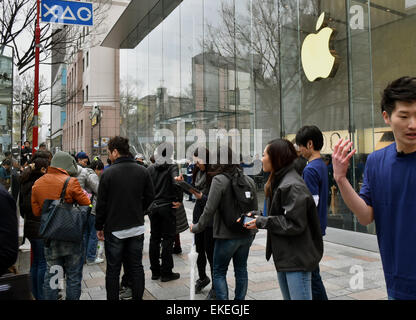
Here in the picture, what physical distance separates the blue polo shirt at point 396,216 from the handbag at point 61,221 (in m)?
3.10

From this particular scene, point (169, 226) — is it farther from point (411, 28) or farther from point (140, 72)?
point (140, 72)

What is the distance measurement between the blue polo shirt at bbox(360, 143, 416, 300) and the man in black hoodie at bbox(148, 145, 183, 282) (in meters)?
3.90

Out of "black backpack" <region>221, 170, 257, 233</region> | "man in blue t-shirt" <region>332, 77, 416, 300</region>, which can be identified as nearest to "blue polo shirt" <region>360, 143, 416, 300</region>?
"man in blue t-shirt" <region>332, 77, 416, 300</region>

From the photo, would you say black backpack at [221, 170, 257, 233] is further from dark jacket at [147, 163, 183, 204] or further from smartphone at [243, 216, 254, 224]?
dark jacket at [147, 163, 183, 204]

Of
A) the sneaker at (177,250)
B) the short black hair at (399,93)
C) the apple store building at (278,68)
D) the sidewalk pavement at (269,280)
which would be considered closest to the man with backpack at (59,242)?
the sidewalk pavement at (269,280)

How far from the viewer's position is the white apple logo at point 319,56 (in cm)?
850

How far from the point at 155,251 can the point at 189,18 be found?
13601 mm

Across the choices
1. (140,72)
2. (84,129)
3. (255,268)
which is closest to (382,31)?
(255,268)

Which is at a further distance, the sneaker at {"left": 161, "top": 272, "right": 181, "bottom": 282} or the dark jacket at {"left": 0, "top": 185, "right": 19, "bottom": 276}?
the sneaker at {"left": 161, "top": 272, "right": 181, "bottom": 282}

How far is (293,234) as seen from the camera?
8.88 feet

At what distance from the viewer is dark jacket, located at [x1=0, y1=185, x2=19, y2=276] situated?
6.46ft

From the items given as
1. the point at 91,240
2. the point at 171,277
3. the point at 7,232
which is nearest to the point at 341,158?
the point at 7,232

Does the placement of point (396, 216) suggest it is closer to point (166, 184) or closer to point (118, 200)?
point (118, 200)

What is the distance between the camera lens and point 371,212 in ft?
6.52
